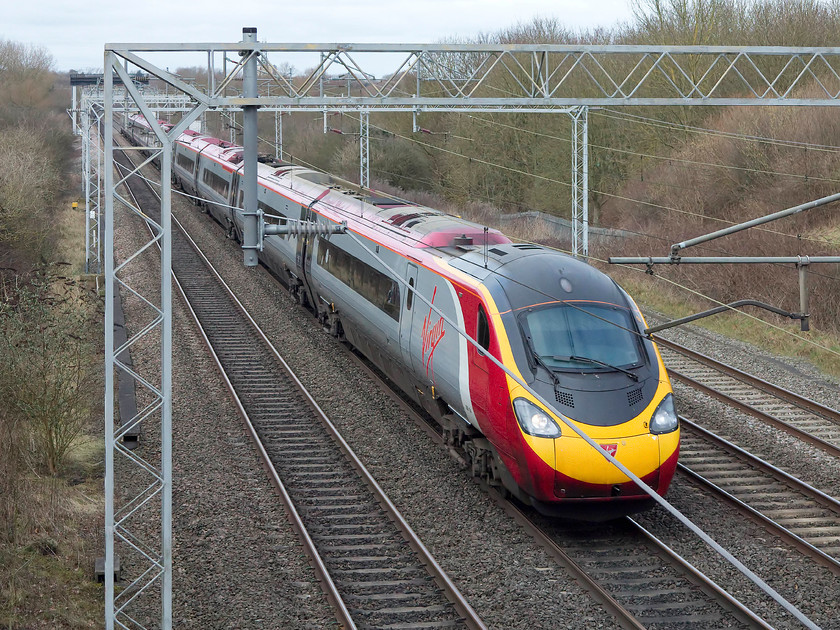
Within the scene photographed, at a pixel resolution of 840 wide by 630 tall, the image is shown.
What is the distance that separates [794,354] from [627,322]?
997cm

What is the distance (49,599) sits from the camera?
877 cm

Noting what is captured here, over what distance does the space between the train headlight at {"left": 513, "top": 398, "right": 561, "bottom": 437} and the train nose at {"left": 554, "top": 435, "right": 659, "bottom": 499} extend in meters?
0.14

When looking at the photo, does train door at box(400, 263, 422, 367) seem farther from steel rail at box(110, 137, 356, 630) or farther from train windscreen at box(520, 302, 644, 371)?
train windscreen at box(520, 302, 644, 371)

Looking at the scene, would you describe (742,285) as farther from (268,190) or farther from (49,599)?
(49,599)

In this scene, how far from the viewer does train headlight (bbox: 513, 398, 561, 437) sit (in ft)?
31.9

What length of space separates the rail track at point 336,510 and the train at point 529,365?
1.37m

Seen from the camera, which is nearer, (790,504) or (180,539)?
(180,539)

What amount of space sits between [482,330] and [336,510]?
2.78m

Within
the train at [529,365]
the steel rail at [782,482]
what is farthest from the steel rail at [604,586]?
the steel rail at [782,482]

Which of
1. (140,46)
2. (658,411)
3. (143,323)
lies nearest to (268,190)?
(143,323)

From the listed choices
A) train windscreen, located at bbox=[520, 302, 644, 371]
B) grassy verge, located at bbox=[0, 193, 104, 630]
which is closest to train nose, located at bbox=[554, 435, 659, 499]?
train windscreen, located at bbox=[520, 302, 644, 371]

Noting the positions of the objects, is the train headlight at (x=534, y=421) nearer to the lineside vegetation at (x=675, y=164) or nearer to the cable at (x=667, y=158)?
the lineside vegetation at (x=675, y=164)

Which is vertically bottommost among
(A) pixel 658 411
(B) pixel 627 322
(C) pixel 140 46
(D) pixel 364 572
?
(D) pixel 364 572

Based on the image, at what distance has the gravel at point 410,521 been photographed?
28.9 ft
